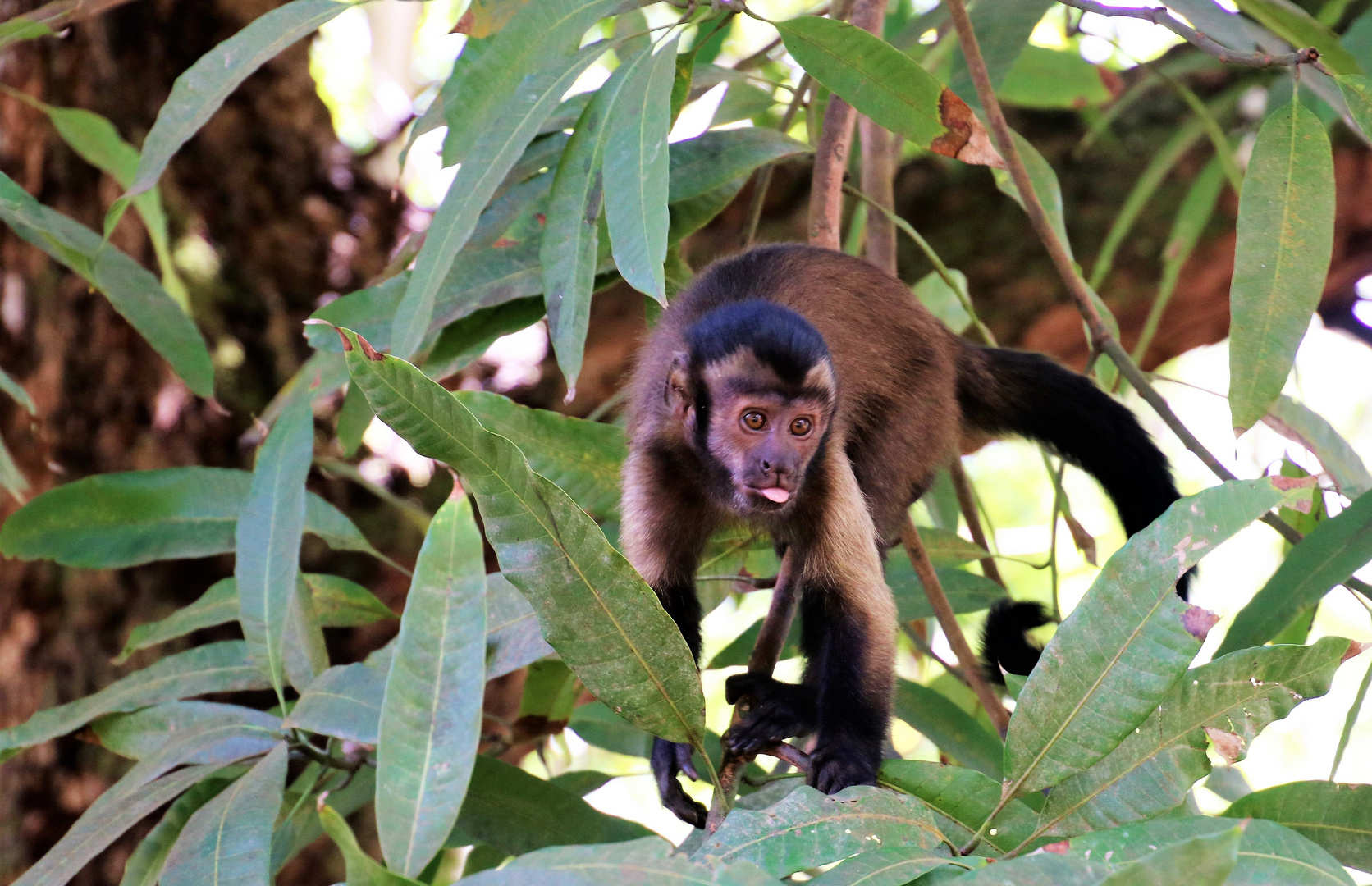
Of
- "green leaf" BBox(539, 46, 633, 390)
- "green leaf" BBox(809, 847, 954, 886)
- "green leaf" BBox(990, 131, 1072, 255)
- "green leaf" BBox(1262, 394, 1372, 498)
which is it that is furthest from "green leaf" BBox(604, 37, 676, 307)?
"green leaf" BBox(1262, 394, 1372, 498)

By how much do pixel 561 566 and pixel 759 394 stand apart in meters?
0.84

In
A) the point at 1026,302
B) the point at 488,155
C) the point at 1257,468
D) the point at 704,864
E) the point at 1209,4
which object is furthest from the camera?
the point at 1026,302

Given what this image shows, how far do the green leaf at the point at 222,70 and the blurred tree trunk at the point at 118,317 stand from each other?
715mm

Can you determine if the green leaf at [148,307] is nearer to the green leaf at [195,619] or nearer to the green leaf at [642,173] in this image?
the green leaf at [195,619]

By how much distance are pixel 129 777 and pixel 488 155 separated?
1124 mm

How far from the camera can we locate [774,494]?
2.02 m

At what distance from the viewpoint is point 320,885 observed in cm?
319

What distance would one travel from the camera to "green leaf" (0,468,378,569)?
2.17 metres

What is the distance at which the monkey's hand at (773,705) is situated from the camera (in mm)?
1967

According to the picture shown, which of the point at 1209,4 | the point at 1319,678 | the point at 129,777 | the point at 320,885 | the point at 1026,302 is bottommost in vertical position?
the point at 320,885

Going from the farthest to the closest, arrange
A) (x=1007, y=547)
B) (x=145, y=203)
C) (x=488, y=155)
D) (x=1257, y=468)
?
(x=1007, y=547) < (x=1257, y=468) < (x=145, y=203) < (x=488, y=155)

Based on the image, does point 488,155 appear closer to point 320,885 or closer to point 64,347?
point 64,347

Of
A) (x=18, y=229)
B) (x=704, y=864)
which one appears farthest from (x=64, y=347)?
(x=704, y=864)

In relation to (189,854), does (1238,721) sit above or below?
above
